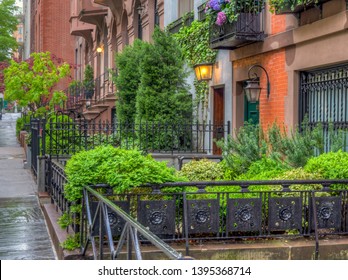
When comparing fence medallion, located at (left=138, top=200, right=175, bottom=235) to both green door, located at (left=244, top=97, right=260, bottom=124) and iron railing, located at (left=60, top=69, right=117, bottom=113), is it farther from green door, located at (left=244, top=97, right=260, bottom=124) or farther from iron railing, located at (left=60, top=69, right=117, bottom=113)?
iron railing, located at (left=60, top=69, right=117, bottom=113)

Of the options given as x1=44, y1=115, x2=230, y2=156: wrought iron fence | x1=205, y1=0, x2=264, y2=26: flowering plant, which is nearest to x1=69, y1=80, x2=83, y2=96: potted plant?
x1=44, y1=115, x2=230, y2=156: wrought iron fence

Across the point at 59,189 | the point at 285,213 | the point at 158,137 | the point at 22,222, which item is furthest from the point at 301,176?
the point at 158,137

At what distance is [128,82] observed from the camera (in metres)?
20.4

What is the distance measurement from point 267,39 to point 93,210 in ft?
25.3

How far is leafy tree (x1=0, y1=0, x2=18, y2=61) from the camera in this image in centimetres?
6081

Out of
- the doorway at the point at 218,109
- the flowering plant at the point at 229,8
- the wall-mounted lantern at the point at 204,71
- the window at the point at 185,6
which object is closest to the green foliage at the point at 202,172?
the flowering plant at the point at 229,8

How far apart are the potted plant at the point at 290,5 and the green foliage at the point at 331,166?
358 centimetres

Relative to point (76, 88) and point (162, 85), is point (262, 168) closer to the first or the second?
point (162, 85)

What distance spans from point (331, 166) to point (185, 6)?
1269 cm

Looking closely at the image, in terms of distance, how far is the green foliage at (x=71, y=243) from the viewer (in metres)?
7.39

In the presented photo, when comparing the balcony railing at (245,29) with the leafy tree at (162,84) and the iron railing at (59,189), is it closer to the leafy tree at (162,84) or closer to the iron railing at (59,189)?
the leafy tree at (162,84)

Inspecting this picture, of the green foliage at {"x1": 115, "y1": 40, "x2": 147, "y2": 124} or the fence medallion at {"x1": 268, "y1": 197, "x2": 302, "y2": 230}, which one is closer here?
the fence medallion at {"x1": 268, "y1": 197, "x2": 302, "y2": 230}

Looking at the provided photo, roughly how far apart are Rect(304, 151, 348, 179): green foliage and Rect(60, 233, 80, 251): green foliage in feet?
10.5

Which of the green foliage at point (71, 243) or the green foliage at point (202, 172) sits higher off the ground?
the green foliage at point (202, 172)
